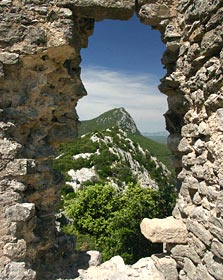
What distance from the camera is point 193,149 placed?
491 centimetres

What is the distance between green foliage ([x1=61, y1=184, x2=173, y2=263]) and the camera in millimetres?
11180

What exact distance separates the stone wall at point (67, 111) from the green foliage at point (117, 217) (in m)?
6.01

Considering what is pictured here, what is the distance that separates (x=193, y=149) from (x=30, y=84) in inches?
118

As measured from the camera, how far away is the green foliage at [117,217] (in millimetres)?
11180

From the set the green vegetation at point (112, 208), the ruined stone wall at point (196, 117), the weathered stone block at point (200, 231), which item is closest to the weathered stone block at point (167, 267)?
the ruined stone wall at point (196, 117)

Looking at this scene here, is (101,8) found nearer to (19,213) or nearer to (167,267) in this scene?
(19,213)

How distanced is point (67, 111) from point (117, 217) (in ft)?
27.2

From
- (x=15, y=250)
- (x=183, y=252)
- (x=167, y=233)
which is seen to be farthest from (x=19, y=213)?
(x=183, y=252)

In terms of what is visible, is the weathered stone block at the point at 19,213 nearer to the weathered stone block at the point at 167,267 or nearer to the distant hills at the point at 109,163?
Answer: the weathered stone block at the point at 167,267

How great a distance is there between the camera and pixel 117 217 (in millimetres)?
12672

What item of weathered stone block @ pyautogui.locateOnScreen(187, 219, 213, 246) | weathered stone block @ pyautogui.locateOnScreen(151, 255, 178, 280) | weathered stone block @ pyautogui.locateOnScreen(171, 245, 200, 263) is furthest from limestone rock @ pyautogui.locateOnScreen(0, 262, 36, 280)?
weathered stone block @ pyautogui.locateOnScreen(187, 219, 213, 246)

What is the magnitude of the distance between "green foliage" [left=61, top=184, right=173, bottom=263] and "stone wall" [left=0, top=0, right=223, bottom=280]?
601 centimetres

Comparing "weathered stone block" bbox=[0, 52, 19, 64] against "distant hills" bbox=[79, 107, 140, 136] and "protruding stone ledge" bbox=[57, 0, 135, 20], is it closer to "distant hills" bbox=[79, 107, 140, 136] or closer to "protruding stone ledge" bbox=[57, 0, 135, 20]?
"protruding stone ledge" bbox=[57, 0, 135, 20]

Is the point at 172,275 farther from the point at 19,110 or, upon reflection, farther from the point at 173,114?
the point at 19,110
